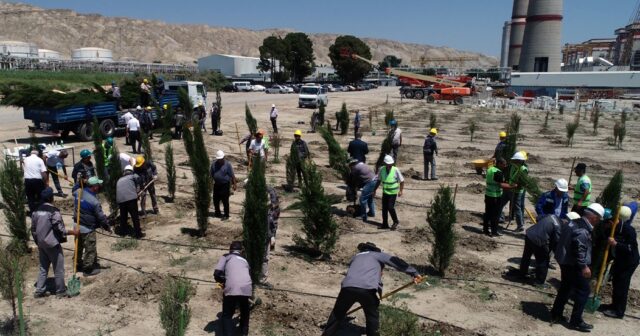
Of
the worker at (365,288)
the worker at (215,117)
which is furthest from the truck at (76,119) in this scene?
the worker at (365,288)

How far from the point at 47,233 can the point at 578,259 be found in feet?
21.6

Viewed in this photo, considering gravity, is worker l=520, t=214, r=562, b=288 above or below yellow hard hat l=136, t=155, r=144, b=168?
below

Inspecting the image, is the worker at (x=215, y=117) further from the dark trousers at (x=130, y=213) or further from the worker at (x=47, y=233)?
the worker at (x=47, y=233)

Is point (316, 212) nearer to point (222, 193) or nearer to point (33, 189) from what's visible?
point (222, 193)

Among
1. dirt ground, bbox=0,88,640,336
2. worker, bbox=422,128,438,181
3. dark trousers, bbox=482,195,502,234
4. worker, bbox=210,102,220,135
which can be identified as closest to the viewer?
dirt ground, bbox=0,88,640,336

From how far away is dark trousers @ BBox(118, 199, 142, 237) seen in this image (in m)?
8.65

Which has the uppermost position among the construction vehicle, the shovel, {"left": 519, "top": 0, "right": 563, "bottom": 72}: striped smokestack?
{"left": 519, "top": 0, "right": 563, "bottom": 72}: striped smokestack

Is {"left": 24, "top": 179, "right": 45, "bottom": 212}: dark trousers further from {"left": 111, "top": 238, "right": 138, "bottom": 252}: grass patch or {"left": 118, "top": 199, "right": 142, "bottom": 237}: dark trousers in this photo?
{"left": 111, "top": 238, "right": 138, "bottom": 252}: grass patch

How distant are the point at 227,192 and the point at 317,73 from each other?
340 feet

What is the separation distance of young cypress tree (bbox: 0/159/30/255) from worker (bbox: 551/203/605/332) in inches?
317

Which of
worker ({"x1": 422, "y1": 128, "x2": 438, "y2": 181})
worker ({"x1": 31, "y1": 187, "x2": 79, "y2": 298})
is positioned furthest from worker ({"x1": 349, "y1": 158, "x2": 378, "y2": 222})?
worker ({"x1": 31, "y1": 187, "x2": 79, "y2": 298})

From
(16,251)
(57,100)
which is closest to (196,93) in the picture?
(57,100)

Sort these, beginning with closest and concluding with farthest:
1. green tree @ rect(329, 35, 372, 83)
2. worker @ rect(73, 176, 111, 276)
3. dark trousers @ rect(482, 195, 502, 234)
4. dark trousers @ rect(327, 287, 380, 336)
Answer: dark trousers @ rect(327, 287, 380, 336)
worker @ rect(73, 176, 111, 276)
dark trousers @ rect(482, 195, 502, 234)
green tree @ rect(329, 35, 372, 83)

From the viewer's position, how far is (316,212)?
8.25m
